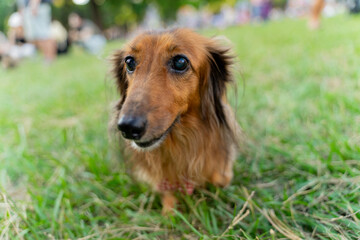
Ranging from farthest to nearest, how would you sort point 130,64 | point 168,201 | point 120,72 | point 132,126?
1. point 120,72
2. point 168,201
3. point 130,64
4. point 132,126

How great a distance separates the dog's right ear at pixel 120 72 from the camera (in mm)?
1936

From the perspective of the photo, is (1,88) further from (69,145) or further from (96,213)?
(96,213)

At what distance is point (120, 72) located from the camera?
1.99m

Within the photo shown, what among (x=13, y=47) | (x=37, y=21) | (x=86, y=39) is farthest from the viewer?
(x=86, y=39)

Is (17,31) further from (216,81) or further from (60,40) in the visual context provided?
(216,81)

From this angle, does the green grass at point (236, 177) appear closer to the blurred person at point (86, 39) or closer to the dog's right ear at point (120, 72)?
the dog's right ear at point (120, 72)

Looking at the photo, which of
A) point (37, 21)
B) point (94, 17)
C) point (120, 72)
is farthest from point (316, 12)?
point (94, 17)

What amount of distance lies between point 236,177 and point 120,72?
3.99 feet

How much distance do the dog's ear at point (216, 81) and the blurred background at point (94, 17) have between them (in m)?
0.44

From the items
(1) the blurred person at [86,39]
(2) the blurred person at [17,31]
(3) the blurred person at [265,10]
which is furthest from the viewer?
(3) the blurred person at [265,10]

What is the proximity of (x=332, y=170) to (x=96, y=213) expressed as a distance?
5.44 feet

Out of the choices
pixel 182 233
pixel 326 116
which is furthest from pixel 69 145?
pixel 326 116

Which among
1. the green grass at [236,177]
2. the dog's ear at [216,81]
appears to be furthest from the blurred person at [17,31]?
the dog's ear at [216,81]

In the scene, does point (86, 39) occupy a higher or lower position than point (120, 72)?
higher
